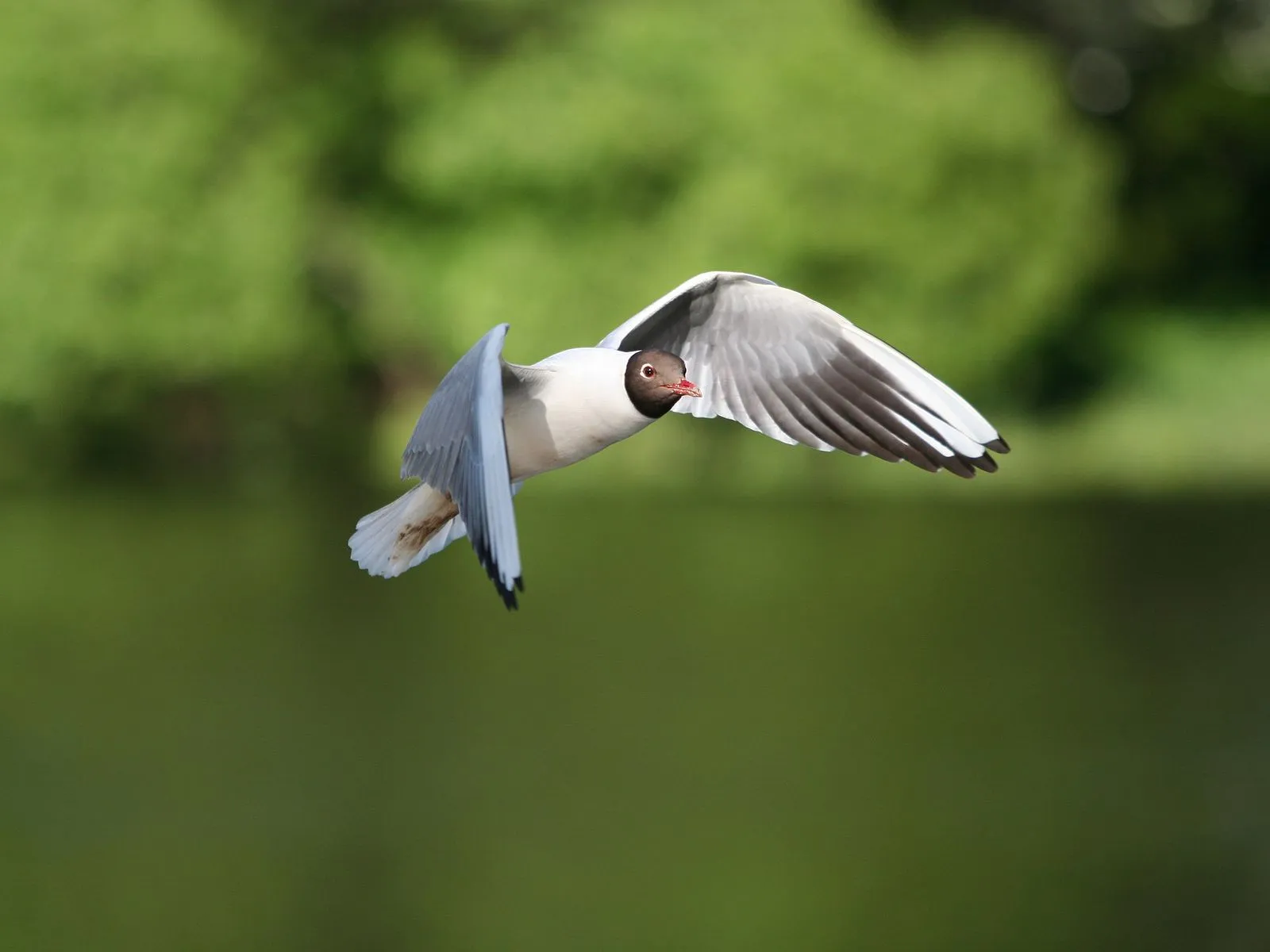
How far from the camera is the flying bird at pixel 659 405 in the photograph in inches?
147

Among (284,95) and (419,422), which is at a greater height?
(284,95)

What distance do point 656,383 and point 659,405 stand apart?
0.14ft

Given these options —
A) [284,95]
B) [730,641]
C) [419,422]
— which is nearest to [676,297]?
[419,422]

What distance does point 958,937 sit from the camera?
668 inches

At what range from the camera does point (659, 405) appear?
12.6 ft

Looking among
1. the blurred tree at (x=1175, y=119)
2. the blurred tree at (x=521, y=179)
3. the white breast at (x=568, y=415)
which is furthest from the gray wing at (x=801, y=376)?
the blurred tree at (x=1175, y=119)

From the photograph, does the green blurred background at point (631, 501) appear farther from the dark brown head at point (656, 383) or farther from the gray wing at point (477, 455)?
the dark brown head at point (656, 383)

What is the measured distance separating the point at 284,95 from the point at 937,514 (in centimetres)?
1064

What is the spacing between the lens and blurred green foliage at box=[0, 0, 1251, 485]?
76.6 ft

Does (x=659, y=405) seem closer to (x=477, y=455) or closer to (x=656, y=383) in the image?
→ (x=656, y=383)

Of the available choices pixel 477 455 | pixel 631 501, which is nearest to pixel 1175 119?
pixel 631 501

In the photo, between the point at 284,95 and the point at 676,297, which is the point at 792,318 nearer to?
the point at 676,297

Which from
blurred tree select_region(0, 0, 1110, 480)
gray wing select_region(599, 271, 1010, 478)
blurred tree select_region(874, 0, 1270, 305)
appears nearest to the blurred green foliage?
blurred tree select_region(0, 0, 1110, 480)

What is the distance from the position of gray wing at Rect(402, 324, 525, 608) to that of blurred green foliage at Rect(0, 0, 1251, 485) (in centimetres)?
1853
